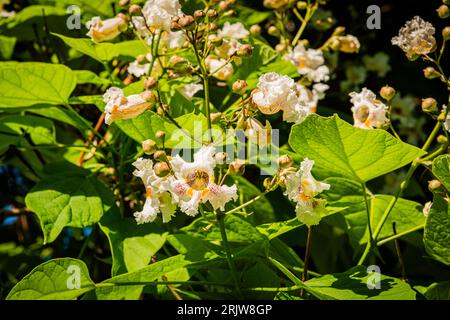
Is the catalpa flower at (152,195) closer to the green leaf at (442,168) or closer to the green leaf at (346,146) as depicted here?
the green leaf at (346,146)

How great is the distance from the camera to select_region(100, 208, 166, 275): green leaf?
44.2 inches

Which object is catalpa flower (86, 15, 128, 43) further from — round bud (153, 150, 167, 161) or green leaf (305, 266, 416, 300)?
green leaf (305, 266, 416, 300)

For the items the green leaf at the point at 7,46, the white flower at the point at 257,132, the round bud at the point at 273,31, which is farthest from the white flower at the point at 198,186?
the green leaf at the point at 7,46

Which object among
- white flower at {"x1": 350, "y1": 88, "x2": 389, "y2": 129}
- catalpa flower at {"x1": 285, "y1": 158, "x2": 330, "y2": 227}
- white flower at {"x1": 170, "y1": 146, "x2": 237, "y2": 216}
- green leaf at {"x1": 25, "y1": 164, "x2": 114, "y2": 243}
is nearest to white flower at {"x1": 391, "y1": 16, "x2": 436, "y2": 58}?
white flower at {"x1": 350, "y1": 88, "x2": 389, "y2": 129}

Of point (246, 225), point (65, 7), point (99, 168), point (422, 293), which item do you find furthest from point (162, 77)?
point (422, 293)

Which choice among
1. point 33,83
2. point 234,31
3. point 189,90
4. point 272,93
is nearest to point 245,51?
point 272,93

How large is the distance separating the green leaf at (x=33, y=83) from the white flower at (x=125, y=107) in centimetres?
19

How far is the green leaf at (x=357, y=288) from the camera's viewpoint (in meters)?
0.96

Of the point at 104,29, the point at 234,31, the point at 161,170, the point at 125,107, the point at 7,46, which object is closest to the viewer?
the point at 161,170

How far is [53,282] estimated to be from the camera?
3.26ft

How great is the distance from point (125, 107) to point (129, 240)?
27cm

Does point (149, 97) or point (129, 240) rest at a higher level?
point (149, 97)

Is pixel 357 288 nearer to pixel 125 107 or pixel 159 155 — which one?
pixel 159 155

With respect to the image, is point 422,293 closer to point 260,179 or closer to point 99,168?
point 260,179
